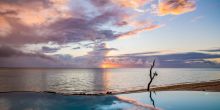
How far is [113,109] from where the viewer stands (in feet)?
86.1

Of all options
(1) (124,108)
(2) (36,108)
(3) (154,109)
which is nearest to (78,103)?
(2) (36,108)

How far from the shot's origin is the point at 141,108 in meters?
26.4

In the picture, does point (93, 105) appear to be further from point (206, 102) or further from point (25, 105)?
point (206, 102)

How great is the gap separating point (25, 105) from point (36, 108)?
3.13m

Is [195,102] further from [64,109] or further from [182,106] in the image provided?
[64,109]

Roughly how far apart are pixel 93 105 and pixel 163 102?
9187mm

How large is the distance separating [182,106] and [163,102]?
3.36 m

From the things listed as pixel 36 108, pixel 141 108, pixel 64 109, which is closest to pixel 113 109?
pixel 141 108

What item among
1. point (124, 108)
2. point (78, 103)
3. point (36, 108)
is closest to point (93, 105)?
point (78, 103)

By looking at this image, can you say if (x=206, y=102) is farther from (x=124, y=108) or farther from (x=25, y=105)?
(x=25, y=105)

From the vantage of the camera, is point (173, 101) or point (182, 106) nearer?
point (182, 106)

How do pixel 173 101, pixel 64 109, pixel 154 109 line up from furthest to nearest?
pixel 173 101
pixel 64 109
pixel 154 109

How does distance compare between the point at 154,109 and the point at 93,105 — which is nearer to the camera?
the point at 154,109

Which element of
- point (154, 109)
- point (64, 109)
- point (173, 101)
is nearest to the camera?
point (154, 109)
